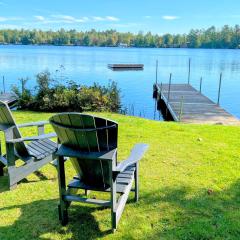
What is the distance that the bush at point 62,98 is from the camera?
10086mm

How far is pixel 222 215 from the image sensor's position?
124 inches

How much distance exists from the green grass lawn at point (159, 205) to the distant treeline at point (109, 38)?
118229mm

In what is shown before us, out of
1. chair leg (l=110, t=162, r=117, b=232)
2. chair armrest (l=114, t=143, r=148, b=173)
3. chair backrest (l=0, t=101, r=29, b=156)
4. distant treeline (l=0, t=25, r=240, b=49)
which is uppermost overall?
distant treeline (l=0, t=25, r=240, b=49)

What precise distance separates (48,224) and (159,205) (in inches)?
45.7

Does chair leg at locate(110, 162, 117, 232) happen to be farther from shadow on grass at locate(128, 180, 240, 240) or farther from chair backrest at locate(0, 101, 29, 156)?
chair backrest at locate(0, 101, 29, 156)

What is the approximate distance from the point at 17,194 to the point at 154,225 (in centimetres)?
164

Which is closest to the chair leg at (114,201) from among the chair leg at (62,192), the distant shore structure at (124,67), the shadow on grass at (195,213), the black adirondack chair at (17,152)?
the shadow on grass at (195,213)

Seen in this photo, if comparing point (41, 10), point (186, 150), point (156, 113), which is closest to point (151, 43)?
point (41, 10)

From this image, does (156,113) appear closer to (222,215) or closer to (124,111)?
(124,111)

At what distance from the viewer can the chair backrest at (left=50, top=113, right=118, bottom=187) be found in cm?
257

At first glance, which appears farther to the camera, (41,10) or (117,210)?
(41,10)

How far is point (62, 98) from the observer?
397 inches

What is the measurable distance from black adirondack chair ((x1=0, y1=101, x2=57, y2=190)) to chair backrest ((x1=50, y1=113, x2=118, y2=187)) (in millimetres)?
681

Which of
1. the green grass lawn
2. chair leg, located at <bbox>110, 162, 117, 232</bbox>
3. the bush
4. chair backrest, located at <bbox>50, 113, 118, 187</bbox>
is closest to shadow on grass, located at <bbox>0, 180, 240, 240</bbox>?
the green grass lawn
